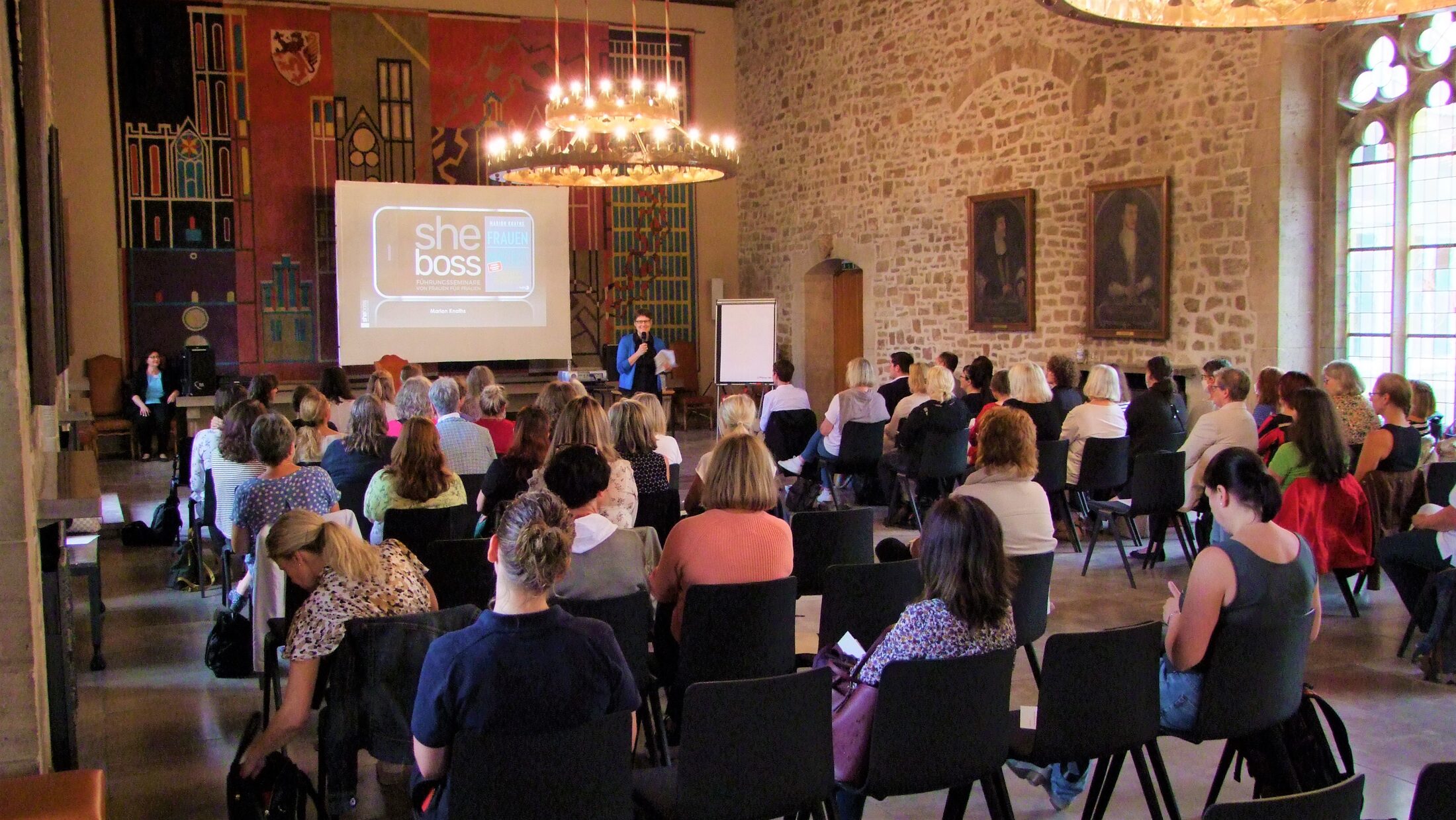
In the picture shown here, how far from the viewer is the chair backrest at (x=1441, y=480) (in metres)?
5.55

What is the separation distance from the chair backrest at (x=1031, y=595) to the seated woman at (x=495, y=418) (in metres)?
3.17

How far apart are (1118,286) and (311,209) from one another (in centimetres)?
850

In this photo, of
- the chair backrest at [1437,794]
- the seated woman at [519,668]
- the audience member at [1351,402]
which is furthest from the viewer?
the audience member at [1351,402]

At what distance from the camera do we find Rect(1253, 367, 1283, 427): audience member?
709 cm

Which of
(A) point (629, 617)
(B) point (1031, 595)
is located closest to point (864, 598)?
(B) point (1031, 595)

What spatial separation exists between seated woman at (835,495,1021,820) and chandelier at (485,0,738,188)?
482 cm

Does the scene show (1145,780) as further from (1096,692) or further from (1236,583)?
(1236,583)

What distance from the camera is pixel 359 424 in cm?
557

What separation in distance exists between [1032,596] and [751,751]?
1.83 m

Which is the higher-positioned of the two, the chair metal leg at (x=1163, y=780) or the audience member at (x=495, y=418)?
the audience member at (x=495, y=418)

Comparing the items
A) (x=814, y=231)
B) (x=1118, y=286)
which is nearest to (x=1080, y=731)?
(x=1118, y=286)

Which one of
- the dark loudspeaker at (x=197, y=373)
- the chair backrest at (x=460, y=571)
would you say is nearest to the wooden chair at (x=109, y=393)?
the dark loudspeaker at (x=197, y=373)

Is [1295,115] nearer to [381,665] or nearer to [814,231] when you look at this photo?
[814,231]

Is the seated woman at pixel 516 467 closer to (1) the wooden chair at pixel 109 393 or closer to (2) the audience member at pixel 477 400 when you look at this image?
(2) the audience member at pixel 477 400
